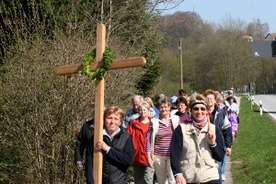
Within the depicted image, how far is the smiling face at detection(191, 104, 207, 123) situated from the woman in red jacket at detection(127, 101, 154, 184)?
2454mm

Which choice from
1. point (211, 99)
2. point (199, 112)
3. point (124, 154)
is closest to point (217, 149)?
point (199, 112)

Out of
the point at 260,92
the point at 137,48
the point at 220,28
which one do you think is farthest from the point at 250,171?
the point at 260,92

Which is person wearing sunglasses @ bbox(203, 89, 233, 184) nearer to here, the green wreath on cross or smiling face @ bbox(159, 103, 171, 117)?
smiling face @ bbox(159, 103, 171, 117)

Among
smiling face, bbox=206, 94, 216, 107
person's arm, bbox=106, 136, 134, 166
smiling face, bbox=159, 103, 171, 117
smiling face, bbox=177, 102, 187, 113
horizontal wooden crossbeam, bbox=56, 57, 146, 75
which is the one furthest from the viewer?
smiling face, bbox=177, 102, 187, 113

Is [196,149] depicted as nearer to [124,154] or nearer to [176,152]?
[176,152]

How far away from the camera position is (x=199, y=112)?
6.42 meters

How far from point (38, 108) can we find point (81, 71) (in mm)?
2096

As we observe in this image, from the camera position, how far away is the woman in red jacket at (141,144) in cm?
880

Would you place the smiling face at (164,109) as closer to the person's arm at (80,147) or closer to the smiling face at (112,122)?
the person's arm at (80,147)

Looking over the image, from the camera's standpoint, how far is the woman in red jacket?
8.80 metres

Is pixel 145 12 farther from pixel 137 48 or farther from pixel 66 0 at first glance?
pixel 66 0

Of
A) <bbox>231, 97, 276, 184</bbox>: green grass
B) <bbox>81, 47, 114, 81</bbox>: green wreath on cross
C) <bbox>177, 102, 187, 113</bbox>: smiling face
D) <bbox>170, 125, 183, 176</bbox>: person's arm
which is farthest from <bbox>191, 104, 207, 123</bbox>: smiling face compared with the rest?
<bbox>231, 97, 276, 184</bbox>: green grass

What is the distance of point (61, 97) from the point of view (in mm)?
8594

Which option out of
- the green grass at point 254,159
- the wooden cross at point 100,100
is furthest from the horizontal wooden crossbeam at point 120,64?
the green grass at point 254,159
